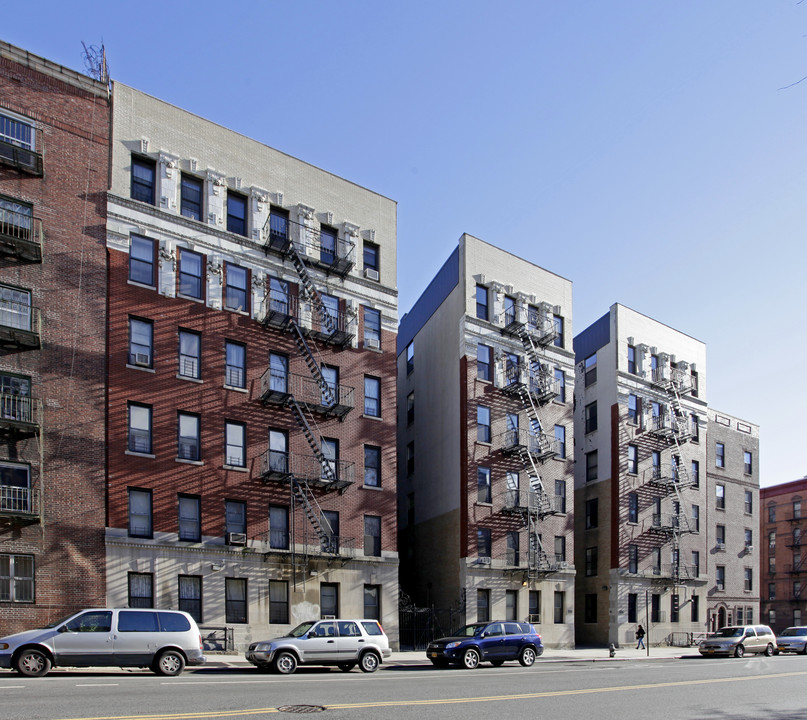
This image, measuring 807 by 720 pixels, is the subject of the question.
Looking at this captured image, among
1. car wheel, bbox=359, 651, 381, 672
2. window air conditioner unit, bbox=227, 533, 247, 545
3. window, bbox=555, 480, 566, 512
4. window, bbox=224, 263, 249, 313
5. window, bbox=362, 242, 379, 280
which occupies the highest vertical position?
window, bbox=362, 242, 379, 280

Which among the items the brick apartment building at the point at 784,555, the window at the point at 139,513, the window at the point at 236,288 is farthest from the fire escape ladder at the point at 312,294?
the brick apartment building at the point at 784,555

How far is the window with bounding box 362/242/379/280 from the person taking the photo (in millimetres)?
40656

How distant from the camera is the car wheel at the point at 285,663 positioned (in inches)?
985

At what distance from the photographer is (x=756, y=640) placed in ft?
140

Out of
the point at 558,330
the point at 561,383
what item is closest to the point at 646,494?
the point at 561,383

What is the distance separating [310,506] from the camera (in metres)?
36.2

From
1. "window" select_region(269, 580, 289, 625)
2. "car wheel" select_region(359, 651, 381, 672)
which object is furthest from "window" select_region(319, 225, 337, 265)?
"car wheel" select_region(359, 651, 381, 672)

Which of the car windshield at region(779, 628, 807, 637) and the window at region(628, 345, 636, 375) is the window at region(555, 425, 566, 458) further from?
the car windshield at region(779, 628, 807, 637)

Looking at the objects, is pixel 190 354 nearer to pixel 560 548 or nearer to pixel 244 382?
pixel 244 382

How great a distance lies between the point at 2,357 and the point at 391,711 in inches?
791

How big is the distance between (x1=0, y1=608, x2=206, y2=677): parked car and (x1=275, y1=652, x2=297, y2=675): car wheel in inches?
96.5

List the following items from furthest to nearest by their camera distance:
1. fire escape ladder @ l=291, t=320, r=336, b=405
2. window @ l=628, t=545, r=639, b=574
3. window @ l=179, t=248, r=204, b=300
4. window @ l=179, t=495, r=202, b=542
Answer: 1. window @ l=628, t=545, r=639, b=574
2. fire escape ladder @ l=291, t=320, r=336, b=405
3. window @ l=179, t=248, r=204, b=300
4. window @ l=179, t=495, r=202, b=542

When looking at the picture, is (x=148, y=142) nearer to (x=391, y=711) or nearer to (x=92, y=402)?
(x=92, y=402)

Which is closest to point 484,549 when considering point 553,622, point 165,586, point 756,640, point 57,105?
point 553,622
